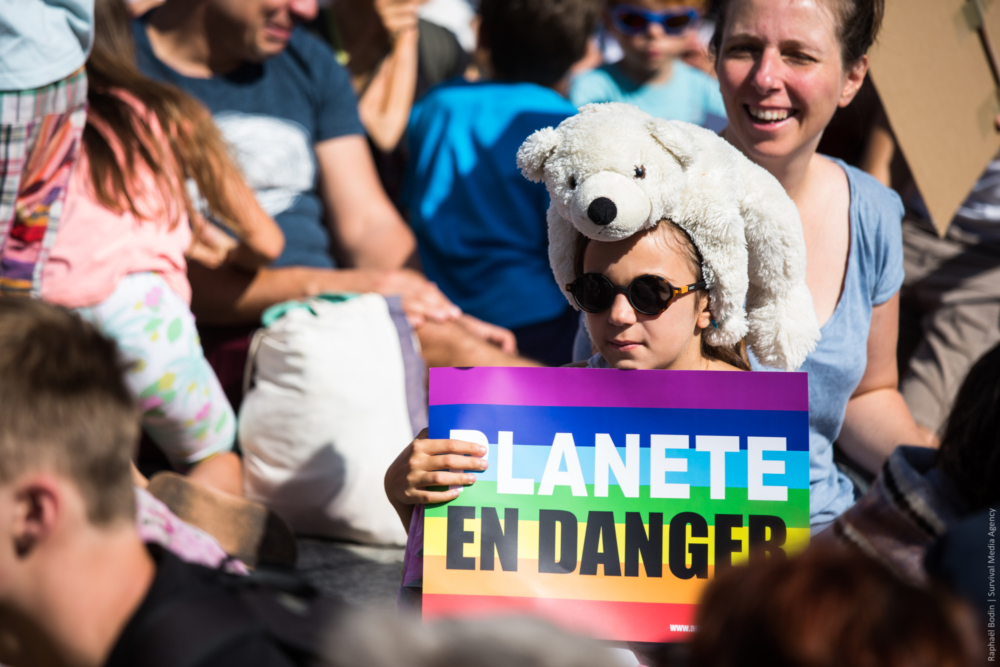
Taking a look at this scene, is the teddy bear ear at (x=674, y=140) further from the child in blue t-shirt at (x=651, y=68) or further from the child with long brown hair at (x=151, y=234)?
the child in blue t-shirt at (x=651, y=68)

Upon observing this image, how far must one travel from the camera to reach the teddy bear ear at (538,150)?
→ 1.63 m

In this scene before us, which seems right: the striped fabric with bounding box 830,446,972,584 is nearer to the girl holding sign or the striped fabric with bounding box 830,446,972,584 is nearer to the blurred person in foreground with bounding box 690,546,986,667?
the girl holding sign

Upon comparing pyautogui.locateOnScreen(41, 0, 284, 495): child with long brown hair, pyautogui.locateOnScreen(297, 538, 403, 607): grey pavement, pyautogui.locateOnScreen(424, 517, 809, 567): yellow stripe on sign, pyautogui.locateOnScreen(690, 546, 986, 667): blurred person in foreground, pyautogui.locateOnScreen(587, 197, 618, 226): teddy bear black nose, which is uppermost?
pyautogui.locateOnScreen(690, 546, 986, 667): blurred person in foreground

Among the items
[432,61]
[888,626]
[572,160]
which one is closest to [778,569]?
[888,626]

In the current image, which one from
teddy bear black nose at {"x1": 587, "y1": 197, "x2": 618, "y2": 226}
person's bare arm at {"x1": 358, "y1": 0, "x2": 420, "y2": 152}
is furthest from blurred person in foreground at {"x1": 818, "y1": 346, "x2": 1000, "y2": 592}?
person's bare arm at {"x1": 358, "y1": 0, "x2": 420, "y2": 152}

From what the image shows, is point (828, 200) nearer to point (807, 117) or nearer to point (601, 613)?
point (807, 117)

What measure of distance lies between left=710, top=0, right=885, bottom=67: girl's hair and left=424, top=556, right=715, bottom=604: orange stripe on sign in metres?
1.28

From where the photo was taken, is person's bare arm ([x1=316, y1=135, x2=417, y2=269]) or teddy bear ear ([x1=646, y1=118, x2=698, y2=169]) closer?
teddy bear ear ([x1=646, y1=118, x2=698, y2=169])

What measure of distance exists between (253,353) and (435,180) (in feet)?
3.59

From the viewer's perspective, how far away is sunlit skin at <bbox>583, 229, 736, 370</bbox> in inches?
64.4

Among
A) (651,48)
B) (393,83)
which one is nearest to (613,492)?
(651,48)

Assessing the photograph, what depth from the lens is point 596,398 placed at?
1562 millimetres

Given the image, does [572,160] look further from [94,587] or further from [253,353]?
[253,353]

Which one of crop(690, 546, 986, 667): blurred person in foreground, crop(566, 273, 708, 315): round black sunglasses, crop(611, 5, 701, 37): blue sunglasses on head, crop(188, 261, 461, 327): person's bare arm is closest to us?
crop(690, 546, 986, 667): blurred person in foreground
